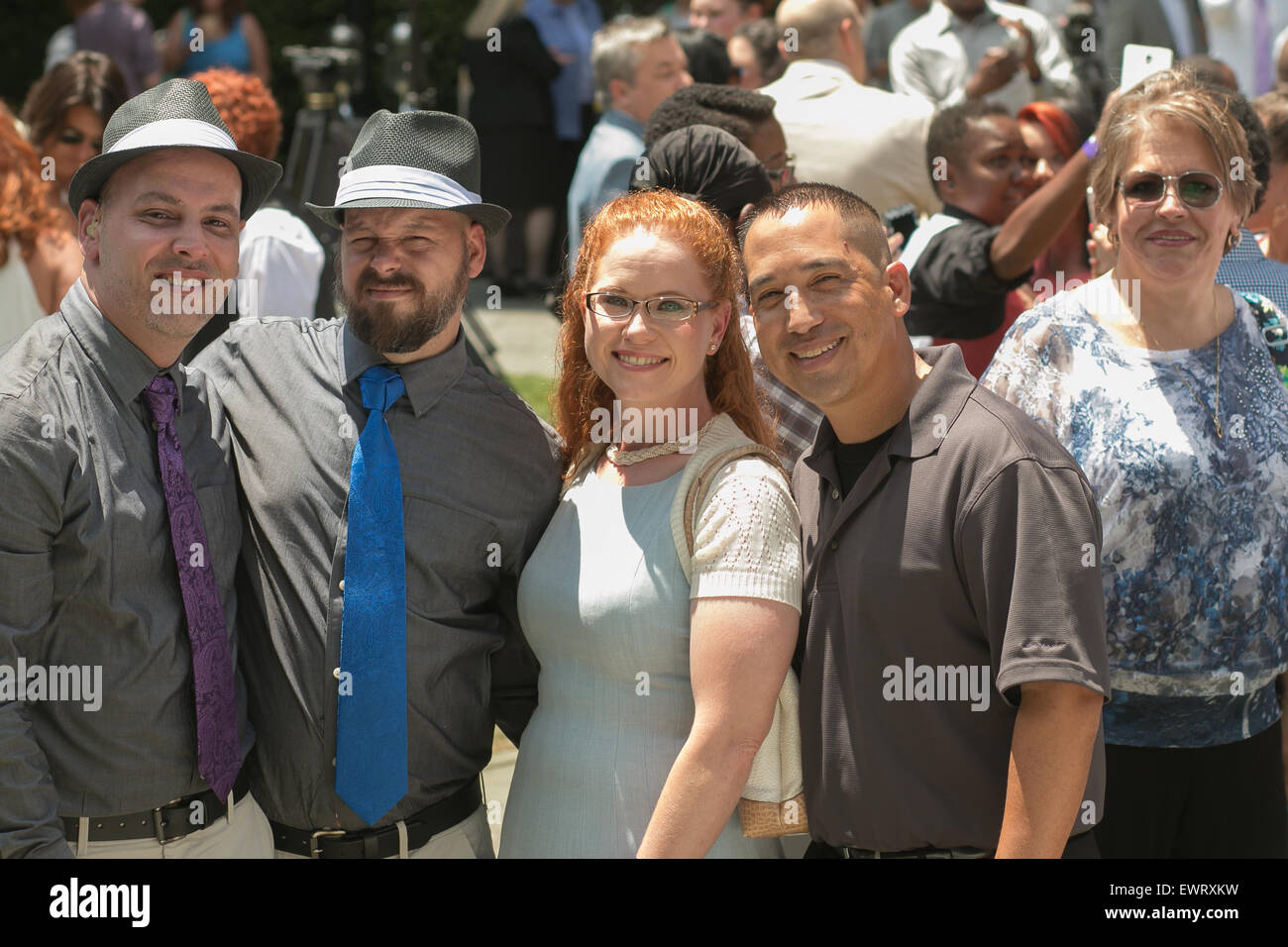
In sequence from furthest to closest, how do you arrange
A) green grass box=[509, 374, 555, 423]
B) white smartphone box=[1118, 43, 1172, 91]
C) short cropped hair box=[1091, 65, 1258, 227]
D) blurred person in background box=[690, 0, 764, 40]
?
blurred person in background box=[690, 0, 764, 40]
green grass box=[509, 374, 555, 423]
white smartphone box=[1118, 43, 1172, 91]
short cropped hair box=[1091, 65, 1258, 227]

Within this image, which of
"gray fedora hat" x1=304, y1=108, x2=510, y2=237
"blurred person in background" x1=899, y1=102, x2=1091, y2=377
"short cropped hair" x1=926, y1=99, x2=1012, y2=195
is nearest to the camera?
"gray fedora hat" x1=304, y1=108, x2=510, y2=237

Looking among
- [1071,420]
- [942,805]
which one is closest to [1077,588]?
[942,805]

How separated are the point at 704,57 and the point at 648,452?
5.15 meters

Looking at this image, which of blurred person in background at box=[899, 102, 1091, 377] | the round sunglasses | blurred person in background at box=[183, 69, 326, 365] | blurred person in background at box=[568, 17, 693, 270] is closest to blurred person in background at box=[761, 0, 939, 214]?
blurred person in background at box=[899, 102, 1091, 377]

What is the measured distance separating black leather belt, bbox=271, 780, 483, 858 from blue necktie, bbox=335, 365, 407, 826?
65 mm

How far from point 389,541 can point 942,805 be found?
1.19 m

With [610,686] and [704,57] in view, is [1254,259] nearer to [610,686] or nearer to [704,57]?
[610,686]

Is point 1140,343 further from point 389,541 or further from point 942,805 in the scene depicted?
point 389,541

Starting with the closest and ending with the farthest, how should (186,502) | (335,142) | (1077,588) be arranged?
(1077,588), (186,502), (335,142)

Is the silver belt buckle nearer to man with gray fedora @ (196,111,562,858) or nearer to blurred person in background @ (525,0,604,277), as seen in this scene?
man with gray fedora @ (196,111,562,858)

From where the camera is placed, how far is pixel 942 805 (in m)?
2.41

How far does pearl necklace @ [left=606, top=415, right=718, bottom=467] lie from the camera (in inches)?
108

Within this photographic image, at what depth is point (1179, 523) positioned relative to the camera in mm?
2902

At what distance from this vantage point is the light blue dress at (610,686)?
260cm
